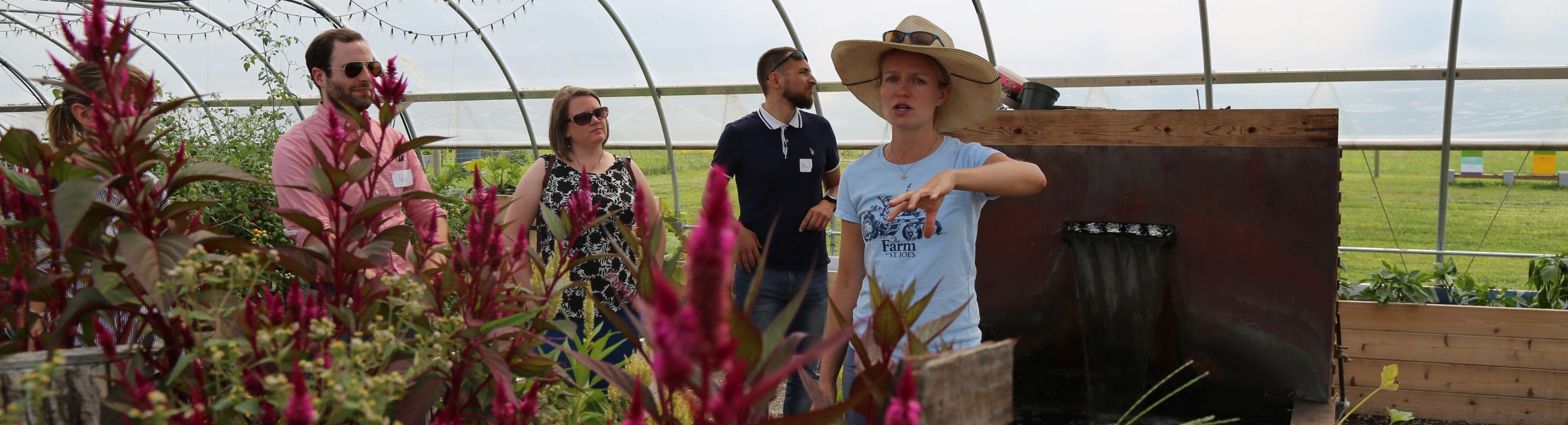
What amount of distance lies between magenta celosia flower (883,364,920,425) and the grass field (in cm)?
1561

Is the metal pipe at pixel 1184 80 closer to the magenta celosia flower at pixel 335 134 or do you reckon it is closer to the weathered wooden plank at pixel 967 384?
the magenta celosia flower at pixel 335 134

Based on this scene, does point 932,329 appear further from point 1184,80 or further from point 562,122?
point 1184,80

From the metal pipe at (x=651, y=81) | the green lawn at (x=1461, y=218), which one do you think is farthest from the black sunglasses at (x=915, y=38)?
the green lawn at (x=1461, y=218)

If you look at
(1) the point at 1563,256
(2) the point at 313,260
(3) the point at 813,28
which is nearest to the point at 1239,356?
(1) the point at 1563,256

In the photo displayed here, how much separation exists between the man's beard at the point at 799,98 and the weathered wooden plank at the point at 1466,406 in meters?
3.58

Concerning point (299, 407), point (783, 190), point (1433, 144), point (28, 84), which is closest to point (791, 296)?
point (783, 190)

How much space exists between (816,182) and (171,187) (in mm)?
3475

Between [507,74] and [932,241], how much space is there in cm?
910

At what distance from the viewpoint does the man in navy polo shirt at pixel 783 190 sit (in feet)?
13.6

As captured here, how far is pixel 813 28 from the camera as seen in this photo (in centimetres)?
930

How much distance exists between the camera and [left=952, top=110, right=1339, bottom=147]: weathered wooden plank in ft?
12.5

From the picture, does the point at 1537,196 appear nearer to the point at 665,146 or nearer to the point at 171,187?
the point at 665,146

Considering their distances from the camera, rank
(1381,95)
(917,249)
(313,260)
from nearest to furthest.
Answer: (313,260), (917,249), (1381,95)

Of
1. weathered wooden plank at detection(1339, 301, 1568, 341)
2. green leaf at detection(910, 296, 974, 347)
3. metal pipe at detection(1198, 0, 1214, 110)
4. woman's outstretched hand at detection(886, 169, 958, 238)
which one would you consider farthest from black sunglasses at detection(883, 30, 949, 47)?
metal pipe at detection(1198, 0, 1214, 110)
